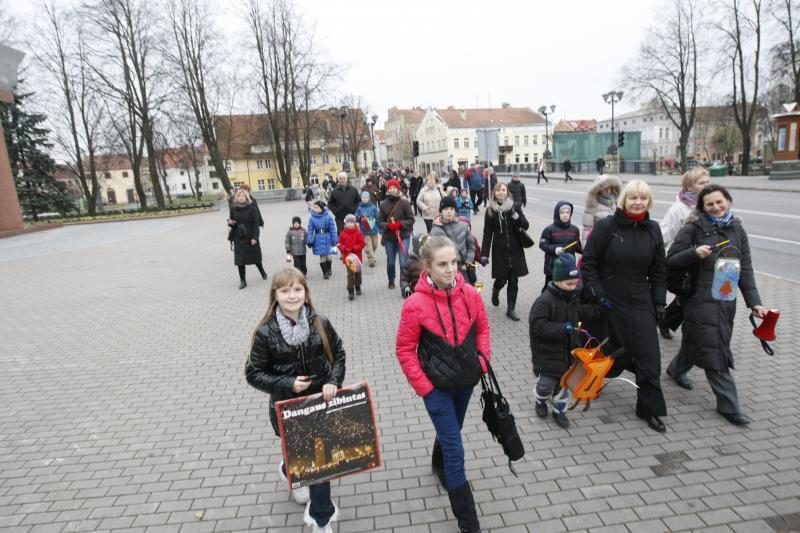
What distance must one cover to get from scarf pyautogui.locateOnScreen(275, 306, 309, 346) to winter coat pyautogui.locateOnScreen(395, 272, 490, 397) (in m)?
0.57

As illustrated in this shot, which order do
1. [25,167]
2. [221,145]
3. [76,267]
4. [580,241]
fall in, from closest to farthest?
[580,241], [76,267], [25,167], [221,145]

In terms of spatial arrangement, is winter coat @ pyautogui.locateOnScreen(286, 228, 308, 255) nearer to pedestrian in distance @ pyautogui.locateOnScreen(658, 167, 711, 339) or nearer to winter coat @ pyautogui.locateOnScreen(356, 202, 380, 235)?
winter coat @ pyautogui.locateOnScreen(356, 202, 380, 235)

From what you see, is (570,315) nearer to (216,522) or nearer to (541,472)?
(541,472)

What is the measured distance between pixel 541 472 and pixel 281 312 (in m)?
2.17

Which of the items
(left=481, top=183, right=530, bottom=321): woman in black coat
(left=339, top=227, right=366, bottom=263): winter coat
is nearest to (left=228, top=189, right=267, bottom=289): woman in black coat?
(left=339, top=227, right=366, bottom=263): winter coat

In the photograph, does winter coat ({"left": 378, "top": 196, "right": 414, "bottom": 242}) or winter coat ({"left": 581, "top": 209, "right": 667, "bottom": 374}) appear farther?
winter coat ({"left": 378, "top": 196, "right": 414, "bottom": 242})

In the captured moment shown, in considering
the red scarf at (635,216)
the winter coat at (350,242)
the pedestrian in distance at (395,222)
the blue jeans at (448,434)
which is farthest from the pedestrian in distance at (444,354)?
the winter coat at (350,242)

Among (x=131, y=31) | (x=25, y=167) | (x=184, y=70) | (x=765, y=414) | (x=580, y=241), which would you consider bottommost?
(x=765, y=414)

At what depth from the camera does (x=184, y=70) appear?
32.2 m

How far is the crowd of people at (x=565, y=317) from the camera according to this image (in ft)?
9.39

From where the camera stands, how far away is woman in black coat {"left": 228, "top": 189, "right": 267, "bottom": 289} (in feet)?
32.0

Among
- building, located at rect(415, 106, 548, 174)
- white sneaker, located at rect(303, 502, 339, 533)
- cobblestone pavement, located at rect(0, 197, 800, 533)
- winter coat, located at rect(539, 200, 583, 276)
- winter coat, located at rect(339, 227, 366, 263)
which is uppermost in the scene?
building, located at rect(415, 106, 548, 174)

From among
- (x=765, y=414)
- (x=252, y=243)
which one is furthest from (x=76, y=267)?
(x=765, y=414)

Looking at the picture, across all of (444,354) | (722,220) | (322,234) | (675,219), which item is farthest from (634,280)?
(322,234)
